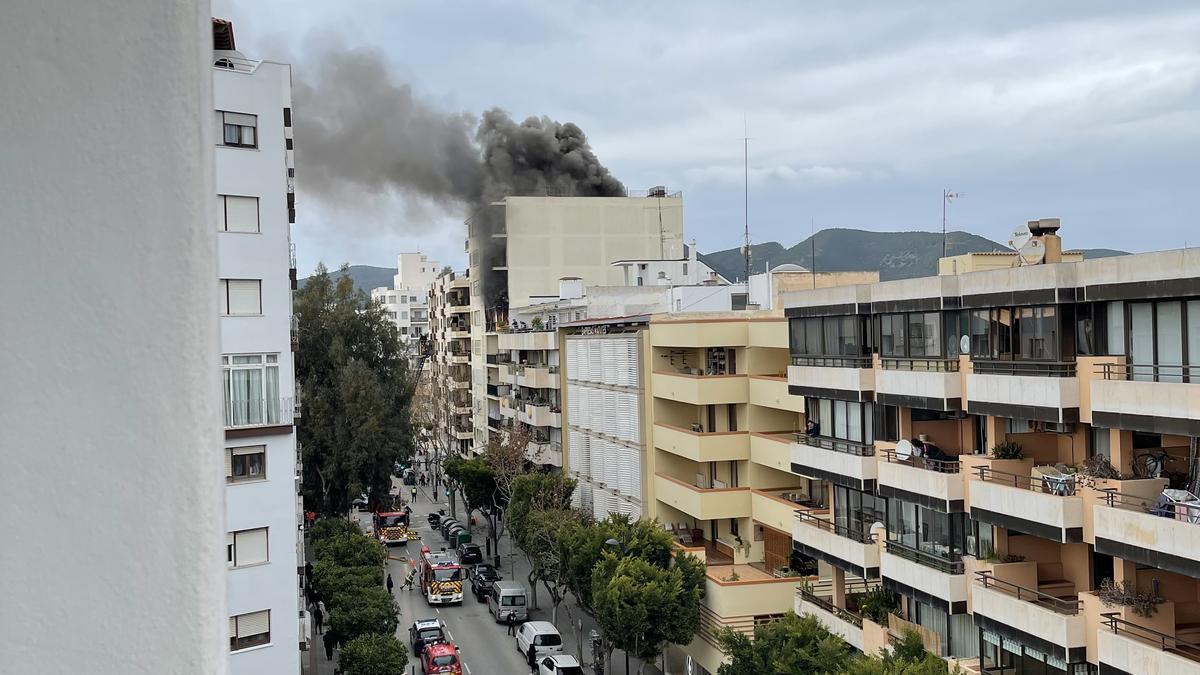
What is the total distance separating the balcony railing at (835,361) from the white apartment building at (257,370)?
42.0 feet

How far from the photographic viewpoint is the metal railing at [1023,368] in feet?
60.6

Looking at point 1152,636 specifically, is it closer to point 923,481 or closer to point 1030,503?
point 1030,503

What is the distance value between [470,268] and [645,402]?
136 ft

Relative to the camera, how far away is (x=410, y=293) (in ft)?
502

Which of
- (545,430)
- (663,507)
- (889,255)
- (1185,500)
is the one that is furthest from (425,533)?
(889,255)

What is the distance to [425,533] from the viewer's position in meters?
64.9

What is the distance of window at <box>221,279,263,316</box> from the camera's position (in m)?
20.2


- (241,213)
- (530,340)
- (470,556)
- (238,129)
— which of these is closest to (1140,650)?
(241,213)

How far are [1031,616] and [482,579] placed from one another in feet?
106

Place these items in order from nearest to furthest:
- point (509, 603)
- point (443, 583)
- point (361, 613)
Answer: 1. point (361, 613)
2. point (509, 603)
3. point (443, 583)

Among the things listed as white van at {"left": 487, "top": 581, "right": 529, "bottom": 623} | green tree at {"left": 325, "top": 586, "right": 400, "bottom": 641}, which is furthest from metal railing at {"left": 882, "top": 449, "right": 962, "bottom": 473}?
white van at {"left": 487, "top": 581, "right": 529, "bottom": 623}

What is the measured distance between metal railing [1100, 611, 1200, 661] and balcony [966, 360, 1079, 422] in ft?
10.8

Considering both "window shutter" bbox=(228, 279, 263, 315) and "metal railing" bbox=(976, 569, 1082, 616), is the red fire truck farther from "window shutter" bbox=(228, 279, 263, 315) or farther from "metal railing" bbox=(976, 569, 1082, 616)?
"metal railing" bbox=(976, 569, 1082, 616)

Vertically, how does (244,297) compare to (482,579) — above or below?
above
